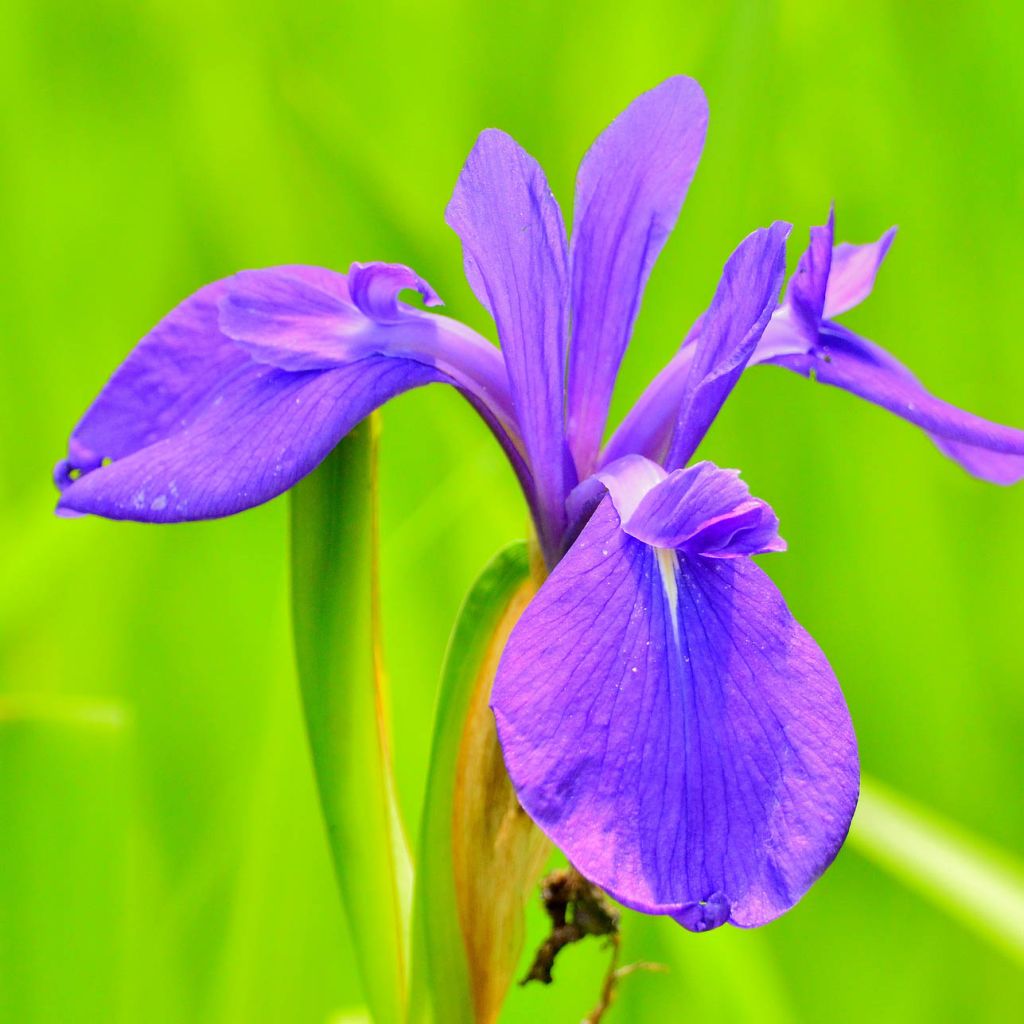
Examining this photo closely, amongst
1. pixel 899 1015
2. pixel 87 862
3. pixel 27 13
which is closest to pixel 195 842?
pixel 87 862

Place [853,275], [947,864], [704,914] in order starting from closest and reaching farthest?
[704,914]
[853,275]
[947,864]

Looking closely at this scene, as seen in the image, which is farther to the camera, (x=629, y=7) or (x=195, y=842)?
(x=629, y=7)

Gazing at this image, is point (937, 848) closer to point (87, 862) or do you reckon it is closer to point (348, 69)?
point (87, 862)

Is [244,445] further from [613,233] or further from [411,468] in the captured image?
[411,468]

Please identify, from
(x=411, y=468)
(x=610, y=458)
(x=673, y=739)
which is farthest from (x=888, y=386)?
(x=411, y=468)

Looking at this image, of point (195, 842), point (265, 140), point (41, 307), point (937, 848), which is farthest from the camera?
point (265, 140)

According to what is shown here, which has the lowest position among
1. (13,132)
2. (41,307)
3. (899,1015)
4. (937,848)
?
(899,1015)

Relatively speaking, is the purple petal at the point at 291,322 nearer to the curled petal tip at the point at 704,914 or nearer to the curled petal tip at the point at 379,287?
the curled petal tip at the point at 379,287
